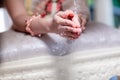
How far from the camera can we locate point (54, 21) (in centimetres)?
44

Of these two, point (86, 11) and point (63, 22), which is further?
point (86, 11)

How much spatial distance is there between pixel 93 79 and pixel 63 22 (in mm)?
155

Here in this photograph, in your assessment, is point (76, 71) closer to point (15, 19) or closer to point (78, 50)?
point (78, 50)

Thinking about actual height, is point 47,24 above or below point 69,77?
above

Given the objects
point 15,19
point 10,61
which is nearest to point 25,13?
point 15,19

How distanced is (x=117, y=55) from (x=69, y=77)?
0.35 ft

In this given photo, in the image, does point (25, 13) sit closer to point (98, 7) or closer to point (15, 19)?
point (15, 19)

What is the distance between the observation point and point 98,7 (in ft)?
1.41

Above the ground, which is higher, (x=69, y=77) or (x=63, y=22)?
(x=63, y=22)

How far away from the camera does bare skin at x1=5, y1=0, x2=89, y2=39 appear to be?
1.37 ft

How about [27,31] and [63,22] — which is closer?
[63,22]

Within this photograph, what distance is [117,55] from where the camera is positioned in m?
0.50

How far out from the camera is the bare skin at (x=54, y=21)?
42 centimetres

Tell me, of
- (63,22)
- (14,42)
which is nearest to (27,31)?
(14,42)
